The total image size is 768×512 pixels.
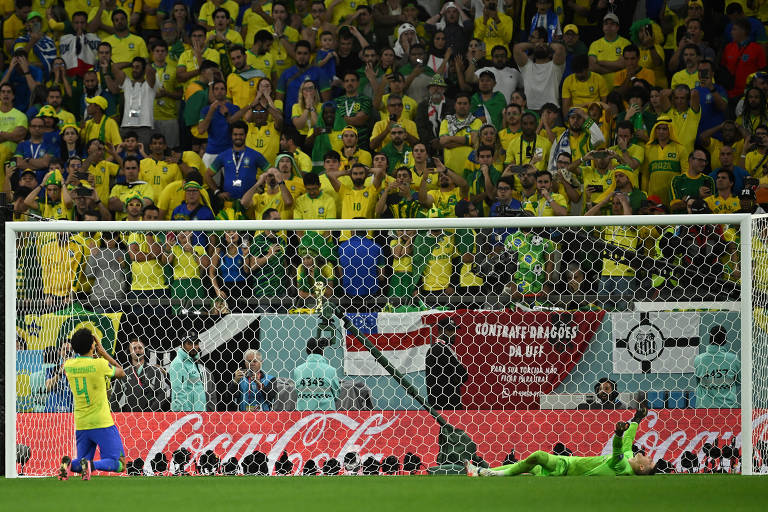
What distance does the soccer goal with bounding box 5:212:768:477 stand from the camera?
876 centimetres

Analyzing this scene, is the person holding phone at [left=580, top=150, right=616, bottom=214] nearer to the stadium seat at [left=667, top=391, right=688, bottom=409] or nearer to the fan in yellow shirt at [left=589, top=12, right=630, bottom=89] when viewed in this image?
the fan in yellow shirt at [left=589, top=12, right=630, bottom=89]

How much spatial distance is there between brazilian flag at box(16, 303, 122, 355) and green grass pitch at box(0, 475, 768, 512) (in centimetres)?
139

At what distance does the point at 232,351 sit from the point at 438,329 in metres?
1.79

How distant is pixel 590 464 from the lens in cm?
784

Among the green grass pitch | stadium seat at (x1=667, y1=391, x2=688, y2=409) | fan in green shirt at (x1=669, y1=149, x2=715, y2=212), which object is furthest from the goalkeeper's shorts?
fan in green shirt at (x1=669, y1=149, x2=715, y2=212)

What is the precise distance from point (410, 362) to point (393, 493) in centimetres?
269

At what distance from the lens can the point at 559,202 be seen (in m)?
11.2

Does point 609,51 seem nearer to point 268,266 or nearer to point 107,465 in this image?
point 268,266

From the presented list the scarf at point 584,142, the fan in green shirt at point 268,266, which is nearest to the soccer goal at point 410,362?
the fan in green shirt at point 268,266

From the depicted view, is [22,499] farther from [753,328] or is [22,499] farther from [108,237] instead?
[753,328]

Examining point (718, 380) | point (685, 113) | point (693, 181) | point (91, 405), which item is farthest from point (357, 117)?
point (91, 405)

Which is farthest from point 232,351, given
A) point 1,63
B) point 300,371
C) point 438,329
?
point 1,63

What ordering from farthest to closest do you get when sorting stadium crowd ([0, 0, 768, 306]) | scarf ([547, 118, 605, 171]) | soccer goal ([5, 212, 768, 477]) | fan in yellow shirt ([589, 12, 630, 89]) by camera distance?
fan in yellow shirt ([589, 12, 630, 89])
scarf ([547, 118, 605, 171])
stadium crowd ([0, 0, 768, 306])
soccer goal ([5, 212, 768, 477])

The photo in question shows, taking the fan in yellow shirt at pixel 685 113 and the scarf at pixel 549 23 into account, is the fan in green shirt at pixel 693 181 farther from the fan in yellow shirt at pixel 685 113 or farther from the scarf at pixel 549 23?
the scarf at pixel 549 23
